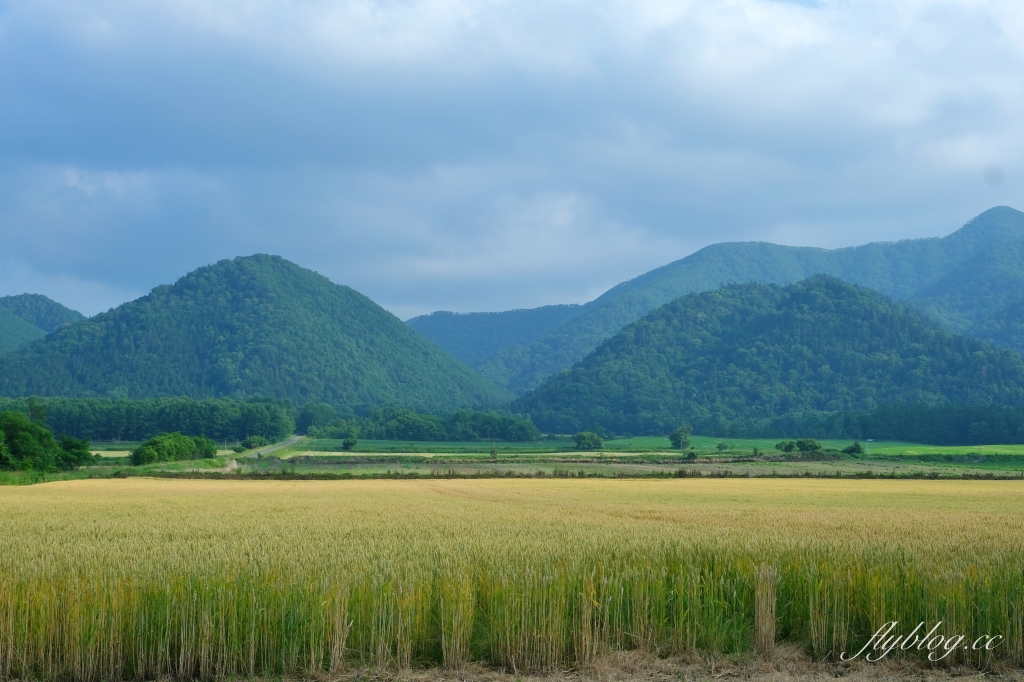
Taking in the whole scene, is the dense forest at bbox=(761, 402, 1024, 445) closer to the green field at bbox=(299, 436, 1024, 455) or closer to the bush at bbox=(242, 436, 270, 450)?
the green field at bbox=(299, 436, 1024, 455)

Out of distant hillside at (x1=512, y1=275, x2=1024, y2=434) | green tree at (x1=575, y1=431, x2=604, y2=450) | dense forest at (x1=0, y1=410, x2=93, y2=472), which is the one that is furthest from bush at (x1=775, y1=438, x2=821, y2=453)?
dense forest at (x1=0, y1=410, x2=93, y2=472)

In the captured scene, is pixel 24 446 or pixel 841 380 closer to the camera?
pixel 24 446

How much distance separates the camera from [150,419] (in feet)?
476

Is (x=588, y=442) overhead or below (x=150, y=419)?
below

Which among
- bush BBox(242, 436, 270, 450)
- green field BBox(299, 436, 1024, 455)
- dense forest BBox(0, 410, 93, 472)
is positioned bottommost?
green field BBox(299, 436, 1024, 455)

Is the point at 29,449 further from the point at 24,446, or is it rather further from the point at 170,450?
the point at 170,450

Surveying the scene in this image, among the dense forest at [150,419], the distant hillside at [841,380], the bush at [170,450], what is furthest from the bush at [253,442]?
the distant hillside at [841,380]

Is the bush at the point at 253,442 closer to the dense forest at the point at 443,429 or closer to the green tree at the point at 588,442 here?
the dense forest at the point at 443,429

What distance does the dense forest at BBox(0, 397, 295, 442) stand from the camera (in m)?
142

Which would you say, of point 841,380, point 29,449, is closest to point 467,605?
point 29,449

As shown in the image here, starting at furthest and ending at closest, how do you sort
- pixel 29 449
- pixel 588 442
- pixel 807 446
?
pixel 588 442, pixel 807 446, pixel 29 449

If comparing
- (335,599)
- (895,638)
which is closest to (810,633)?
(895,638)

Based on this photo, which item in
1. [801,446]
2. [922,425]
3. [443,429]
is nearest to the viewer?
[801,446]

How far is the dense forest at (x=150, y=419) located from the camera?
466 ft
